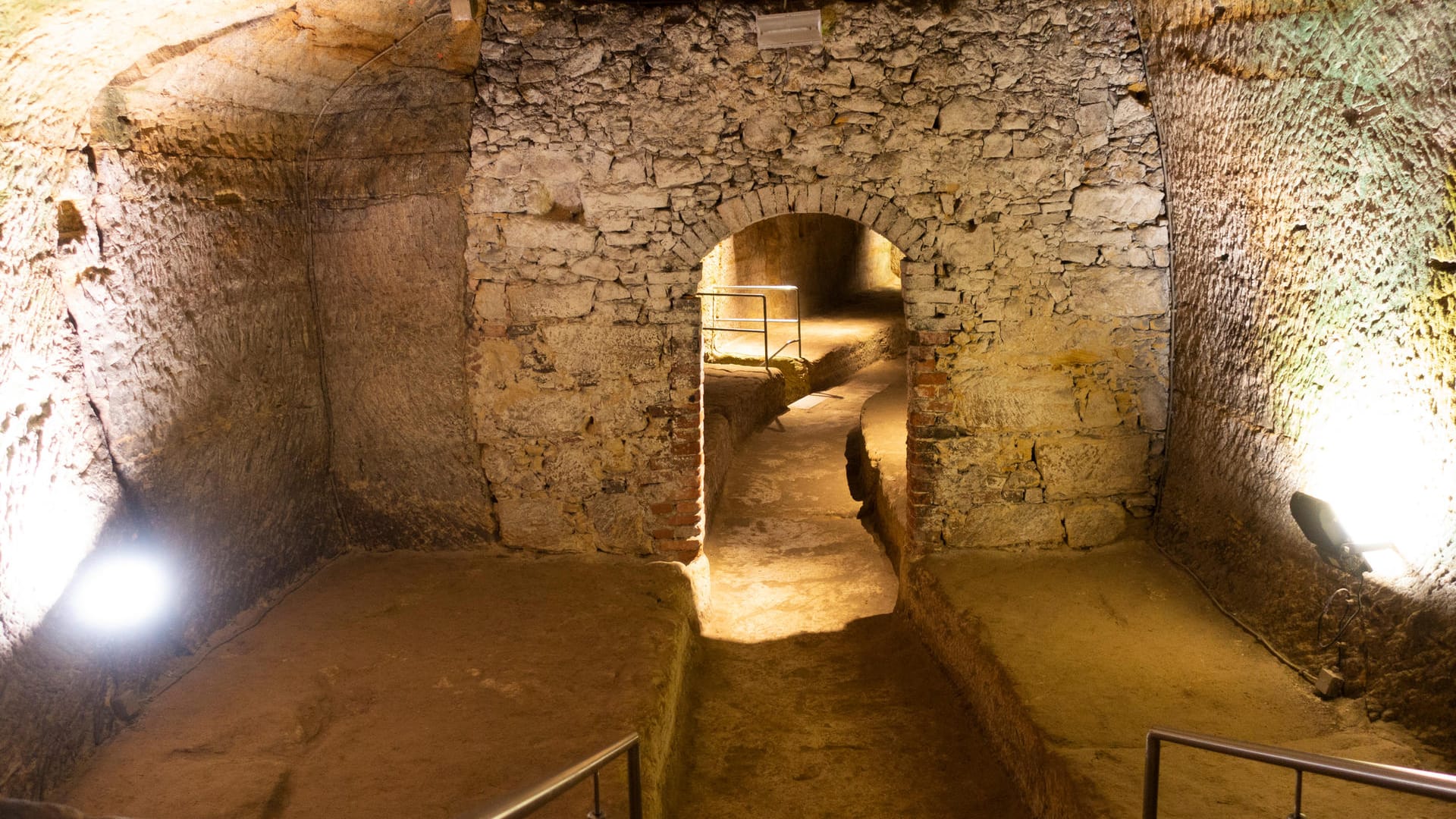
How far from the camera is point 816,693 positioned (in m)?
4.59

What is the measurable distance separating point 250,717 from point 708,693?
200cm

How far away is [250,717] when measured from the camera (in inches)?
138

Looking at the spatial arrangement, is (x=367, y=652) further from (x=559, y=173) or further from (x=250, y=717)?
(x=559, y=173)

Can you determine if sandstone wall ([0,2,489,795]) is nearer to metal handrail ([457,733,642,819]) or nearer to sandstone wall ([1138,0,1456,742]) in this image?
metal handrail ([457,733,642,819])

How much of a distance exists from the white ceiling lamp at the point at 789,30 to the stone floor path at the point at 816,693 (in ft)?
9.70

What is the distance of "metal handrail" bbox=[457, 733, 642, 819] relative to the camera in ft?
6.30

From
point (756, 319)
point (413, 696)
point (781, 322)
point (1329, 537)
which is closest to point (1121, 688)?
point (1329, 537)

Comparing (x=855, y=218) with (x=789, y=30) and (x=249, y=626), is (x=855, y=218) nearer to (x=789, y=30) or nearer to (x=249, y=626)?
(x=789, y=30)

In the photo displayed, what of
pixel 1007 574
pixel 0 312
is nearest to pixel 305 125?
pixel 0 312

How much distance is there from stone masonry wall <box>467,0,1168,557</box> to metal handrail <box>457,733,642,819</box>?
6.88ft

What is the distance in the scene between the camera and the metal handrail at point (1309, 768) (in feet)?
5.85

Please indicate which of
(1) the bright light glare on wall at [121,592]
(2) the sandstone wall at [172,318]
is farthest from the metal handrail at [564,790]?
(1) the bright light glare on wall at [121,592]

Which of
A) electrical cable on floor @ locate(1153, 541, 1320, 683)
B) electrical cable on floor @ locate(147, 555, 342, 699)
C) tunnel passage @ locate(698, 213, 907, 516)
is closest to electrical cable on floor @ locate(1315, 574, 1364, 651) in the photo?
electrical cable on floor @ locate(1153, 541, 1320, 683)

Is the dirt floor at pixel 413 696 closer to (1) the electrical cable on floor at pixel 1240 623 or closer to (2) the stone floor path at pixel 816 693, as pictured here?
(2) the stone floor path at pixel 816 693
